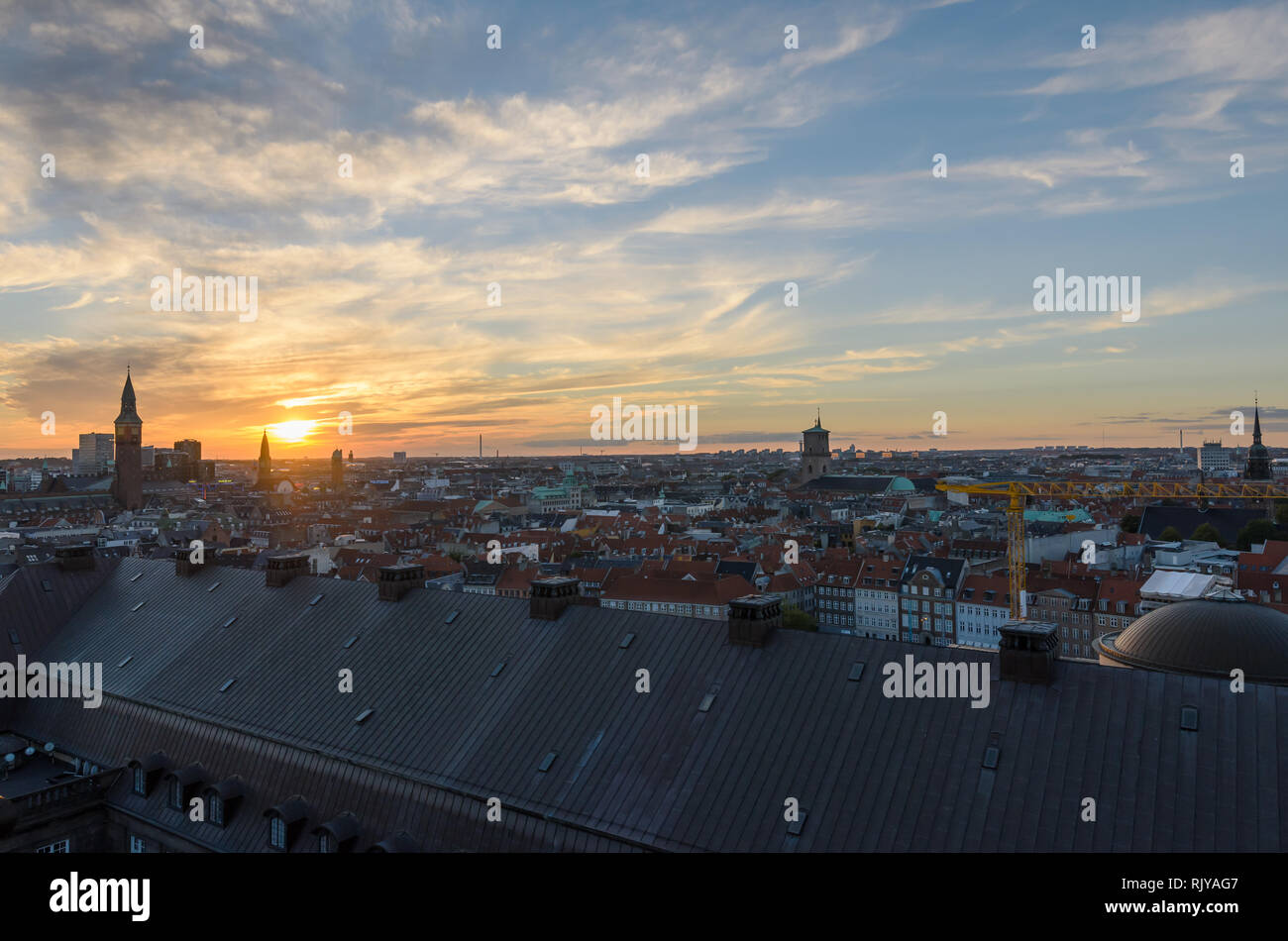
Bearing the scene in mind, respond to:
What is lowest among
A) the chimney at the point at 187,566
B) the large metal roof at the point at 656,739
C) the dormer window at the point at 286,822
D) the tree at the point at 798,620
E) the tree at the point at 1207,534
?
the tree at the point at 798,620

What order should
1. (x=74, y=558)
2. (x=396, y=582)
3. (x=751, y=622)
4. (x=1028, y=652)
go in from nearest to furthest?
(x=1028, y=652), (x=751, y=622), (x=396, y=582), (x=74, y=558)

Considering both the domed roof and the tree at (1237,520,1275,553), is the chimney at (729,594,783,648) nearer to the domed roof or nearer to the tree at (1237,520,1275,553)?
the domed roof

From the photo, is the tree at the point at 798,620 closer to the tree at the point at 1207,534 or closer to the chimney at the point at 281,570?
the chimney at the point at 281,570

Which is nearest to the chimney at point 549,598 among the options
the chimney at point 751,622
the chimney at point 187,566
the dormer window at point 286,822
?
the chimney at point 751,622

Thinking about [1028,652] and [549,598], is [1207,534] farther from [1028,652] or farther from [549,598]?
[549,598]

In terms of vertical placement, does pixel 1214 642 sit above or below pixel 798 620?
above

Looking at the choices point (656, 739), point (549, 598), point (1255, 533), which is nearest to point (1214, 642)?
point (656, 739)

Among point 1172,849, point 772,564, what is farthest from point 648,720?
point 772,564
